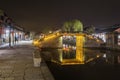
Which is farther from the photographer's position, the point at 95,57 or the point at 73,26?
the point at 73,26

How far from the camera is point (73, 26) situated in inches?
3605

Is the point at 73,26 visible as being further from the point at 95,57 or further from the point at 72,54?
the point at 95,57

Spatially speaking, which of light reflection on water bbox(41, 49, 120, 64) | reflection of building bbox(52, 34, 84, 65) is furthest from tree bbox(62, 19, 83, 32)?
light reflection on water bbox(41, 49, 120, 64)

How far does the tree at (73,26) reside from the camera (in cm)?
9065

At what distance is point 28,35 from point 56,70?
90.3 meters

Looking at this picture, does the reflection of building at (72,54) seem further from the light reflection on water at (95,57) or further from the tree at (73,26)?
the tree at (73,26)

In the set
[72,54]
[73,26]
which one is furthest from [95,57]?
[73,26]

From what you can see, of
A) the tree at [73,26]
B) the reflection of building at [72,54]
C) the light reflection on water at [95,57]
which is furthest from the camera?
the tree at [73,26]

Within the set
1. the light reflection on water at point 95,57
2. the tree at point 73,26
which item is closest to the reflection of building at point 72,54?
the light reflection on water at point 95,57

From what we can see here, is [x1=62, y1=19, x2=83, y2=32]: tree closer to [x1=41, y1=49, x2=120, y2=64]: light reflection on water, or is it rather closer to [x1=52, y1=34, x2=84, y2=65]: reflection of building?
[x1=52, y1=34, x2=84, y2=65]: reflection of building

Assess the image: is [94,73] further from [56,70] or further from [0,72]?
[0,72]

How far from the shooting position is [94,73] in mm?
26547

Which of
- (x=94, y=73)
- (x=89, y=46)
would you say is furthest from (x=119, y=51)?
(x=94, y=73)

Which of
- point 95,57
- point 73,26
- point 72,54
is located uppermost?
point 73,26
